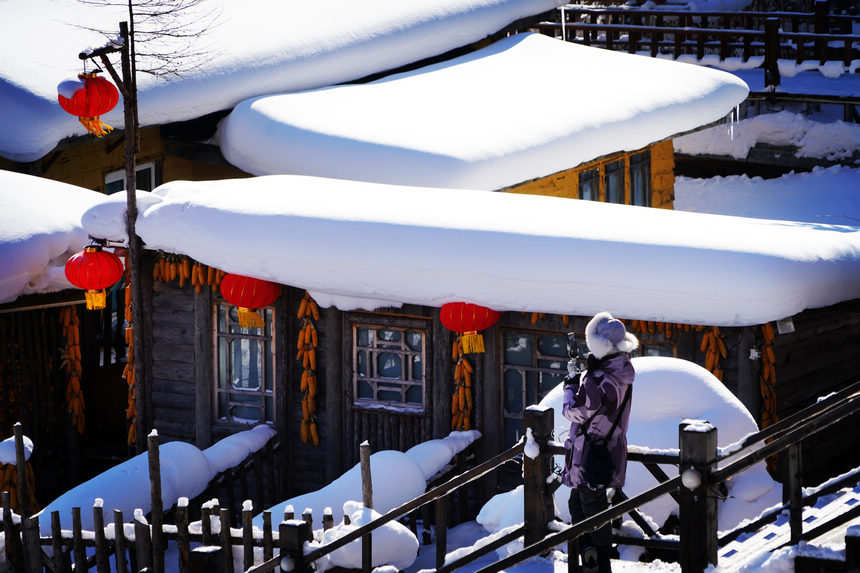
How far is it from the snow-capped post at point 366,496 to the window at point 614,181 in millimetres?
8130

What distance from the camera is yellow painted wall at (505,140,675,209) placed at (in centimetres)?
1474

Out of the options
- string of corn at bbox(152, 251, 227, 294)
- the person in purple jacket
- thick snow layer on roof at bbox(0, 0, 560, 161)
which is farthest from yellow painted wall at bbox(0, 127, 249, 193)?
the person in purple jacket

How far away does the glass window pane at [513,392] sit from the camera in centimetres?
1126

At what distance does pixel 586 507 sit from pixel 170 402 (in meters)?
6.53

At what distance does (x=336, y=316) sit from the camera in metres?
11.8

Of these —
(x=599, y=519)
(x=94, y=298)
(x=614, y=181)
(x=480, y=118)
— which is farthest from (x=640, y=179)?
(x=599, y=519)

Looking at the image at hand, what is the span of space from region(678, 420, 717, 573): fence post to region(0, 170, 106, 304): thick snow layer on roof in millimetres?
7638

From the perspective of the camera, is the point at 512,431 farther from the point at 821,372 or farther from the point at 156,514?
the point at 156,514

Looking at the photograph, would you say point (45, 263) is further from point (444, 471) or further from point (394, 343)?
point (444, 471)

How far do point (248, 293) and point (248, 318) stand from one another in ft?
1.02

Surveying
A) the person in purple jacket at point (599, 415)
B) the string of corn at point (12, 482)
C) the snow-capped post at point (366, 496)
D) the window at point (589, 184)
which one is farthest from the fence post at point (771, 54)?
the person in purple jacket at point (599, 415)

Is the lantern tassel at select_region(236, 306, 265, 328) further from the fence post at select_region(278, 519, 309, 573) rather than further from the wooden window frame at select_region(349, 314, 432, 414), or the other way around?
the fence post at select_region(278, 519, 309, 573)

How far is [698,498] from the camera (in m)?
6.32

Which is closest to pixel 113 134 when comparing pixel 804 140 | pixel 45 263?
pixel 45 263
